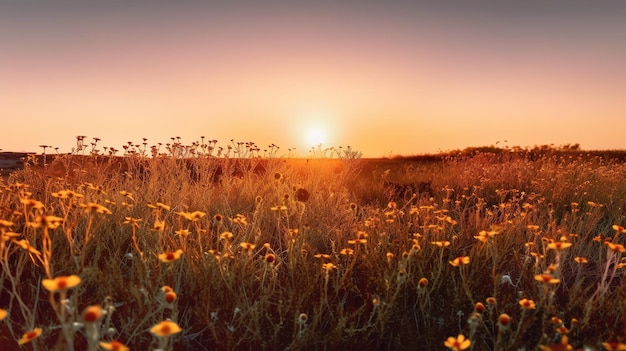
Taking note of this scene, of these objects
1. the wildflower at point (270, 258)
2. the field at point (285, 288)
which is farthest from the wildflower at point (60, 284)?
the wildflower at point (270, 258)

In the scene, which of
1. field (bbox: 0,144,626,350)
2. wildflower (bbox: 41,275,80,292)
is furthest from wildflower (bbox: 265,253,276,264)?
wildflower (bbox: 41,275,80,292)

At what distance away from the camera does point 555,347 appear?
1.63 metres

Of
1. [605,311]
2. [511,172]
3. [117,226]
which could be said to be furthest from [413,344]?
[511,172]

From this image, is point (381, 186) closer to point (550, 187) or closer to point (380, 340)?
point (550, 187)

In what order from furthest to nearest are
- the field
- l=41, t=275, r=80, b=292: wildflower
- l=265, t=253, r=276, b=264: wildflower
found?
l=265, t=253, r=276, b=264: wildflower < the field < l=41, t=275, r=80, b=292: wildflower

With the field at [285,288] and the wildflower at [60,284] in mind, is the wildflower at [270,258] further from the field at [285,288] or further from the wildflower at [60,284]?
the wildflower at [60,284]

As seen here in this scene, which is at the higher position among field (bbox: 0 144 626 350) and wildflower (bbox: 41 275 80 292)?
wildflower (bbox: 41 275 80 292)

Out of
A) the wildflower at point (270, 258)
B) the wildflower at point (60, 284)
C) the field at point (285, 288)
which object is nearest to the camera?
the wildflower at point (60, 284)

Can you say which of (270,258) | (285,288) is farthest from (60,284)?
(285,288)

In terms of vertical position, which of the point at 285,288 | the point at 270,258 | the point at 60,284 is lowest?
the point at 285,288

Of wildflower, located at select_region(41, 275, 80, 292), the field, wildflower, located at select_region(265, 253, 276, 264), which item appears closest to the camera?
wildflower, located at select_region(41, 275, 80, 292)

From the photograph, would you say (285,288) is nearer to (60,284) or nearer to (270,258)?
(270,258)

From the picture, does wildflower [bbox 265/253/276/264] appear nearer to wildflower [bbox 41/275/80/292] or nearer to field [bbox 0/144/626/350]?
field [bbox 0/144/626/350]

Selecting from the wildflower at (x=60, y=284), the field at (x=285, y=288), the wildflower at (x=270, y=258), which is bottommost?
the field at (x=285, y=288)
